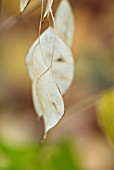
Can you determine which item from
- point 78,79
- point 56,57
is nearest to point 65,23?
point 56,57

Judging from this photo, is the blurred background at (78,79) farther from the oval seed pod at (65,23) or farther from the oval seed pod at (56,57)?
the oval seed pod at (56,57)

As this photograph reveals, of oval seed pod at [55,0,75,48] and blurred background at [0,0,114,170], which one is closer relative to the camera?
oval seed pod at [55,0,75,48]

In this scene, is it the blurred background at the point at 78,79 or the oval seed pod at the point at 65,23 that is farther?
the blurred background at the point at 78,79

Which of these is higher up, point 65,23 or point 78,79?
point 65,23

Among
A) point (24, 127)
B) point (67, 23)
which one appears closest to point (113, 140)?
point (67, 23)

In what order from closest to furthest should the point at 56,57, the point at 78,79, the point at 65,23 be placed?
1. the point at 56,57
2. the point at 65,23
3. the point at 78,79

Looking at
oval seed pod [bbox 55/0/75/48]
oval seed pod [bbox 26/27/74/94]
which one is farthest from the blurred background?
oval seed pod [bbox 26/27/74/94]

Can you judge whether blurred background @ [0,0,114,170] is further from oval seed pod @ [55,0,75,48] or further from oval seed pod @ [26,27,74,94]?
oval seed pod @ [26,27,74,94]

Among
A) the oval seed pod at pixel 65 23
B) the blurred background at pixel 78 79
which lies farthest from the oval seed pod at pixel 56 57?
the blurred background at pixel 78 79

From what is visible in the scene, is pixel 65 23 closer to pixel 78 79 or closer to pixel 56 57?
pixel 56 57

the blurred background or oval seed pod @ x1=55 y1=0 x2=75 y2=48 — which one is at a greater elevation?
oval seed pod @ x1=55 y1=0 x2=75 y2=48

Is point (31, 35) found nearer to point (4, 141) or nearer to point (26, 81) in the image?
point (26, 81)
